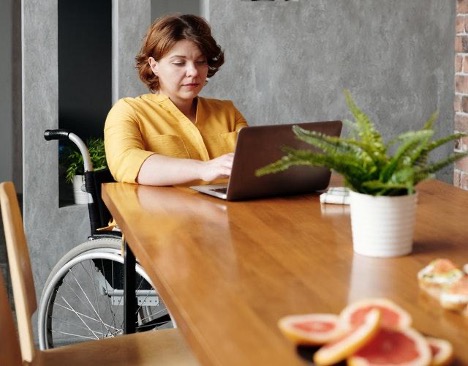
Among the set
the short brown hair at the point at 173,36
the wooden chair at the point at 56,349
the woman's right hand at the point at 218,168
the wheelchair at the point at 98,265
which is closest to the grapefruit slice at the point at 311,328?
the wooden chair at the point at 56,349

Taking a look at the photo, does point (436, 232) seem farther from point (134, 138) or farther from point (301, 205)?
point (134, 138)

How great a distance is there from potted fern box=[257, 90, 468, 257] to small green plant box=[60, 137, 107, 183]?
2.86 meters

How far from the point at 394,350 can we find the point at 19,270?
3.44ft

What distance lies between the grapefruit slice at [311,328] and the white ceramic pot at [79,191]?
3283 millimetres

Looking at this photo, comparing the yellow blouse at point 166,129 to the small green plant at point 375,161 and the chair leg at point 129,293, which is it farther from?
the small green plant at point 375,161

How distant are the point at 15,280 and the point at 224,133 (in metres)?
1.38

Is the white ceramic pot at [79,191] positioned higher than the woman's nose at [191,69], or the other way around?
the woman's nose at [191,69]

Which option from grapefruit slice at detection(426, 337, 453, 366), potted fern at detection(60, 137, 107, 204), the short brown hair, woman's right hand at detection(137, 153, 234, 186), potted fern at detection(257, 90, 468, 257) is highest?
the short brown hair

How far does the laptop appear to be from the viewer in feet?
7.63

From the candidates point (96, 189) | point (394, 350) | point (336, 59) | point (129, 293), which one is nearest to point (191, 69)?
point (96, 189)

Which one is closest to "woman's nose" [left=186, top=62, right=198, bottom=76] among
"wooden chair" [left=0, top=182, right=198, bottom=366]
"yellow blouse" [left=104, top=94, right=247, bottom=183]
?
"yellow blouse" [left=104, top=94, right=247, bottom=183]

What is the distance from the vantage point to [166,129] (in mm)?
3145

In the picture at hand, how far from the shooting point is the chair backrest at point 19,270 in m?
2.01

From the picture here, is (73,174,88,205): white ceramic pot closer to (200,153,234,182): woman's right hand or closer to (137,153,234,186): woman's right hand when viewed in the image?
(137,153,234,186): woman's right hand
